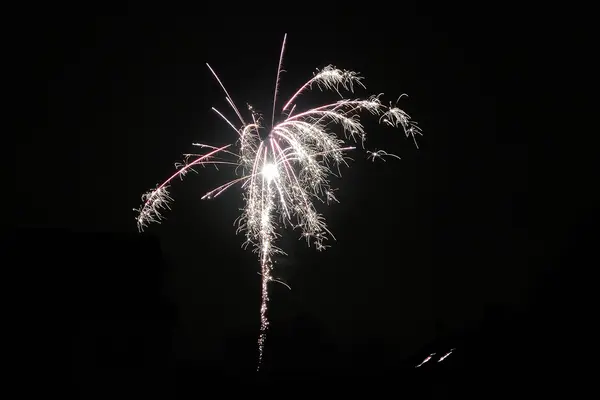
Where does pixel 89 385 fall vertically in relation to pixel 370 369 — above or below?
above

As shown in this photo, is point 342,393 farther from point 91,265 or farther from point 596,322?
point 91,265

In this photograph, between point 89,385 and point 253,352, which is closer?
point 89,385

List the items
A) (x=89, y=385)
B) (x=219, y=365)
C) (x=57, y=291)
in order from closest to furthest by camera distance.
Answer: (x=219, y=365) → (x=89, y=385) → (x=57, y=291)

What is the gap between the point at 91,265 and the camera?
10242 mm

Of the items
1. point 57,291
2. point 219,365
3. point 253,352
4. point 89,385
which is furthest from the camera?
point 253,352

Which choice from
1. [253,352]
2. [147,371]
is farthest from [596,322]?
[253,352]

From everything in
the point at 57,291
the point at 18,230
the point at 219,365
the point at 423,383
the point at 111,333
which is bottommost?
the point at 423,383

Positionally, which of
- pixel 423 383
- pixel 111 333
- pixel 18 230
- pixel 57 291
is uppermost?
pixel 18 230

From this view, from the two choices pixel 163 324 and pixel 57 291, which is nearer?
pixel 57 291

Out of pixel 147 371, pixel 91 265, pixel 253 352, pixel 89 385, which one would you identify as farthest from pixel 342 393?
pixel 253 352

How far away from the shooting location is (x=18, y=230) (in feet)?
33.3

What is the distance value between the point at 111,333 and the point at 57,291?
1271mm

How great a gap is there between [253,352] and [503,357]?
13.0 metres

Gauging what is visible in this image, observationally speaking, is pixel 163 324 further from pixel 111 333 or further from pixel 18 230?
pixel 18 230
